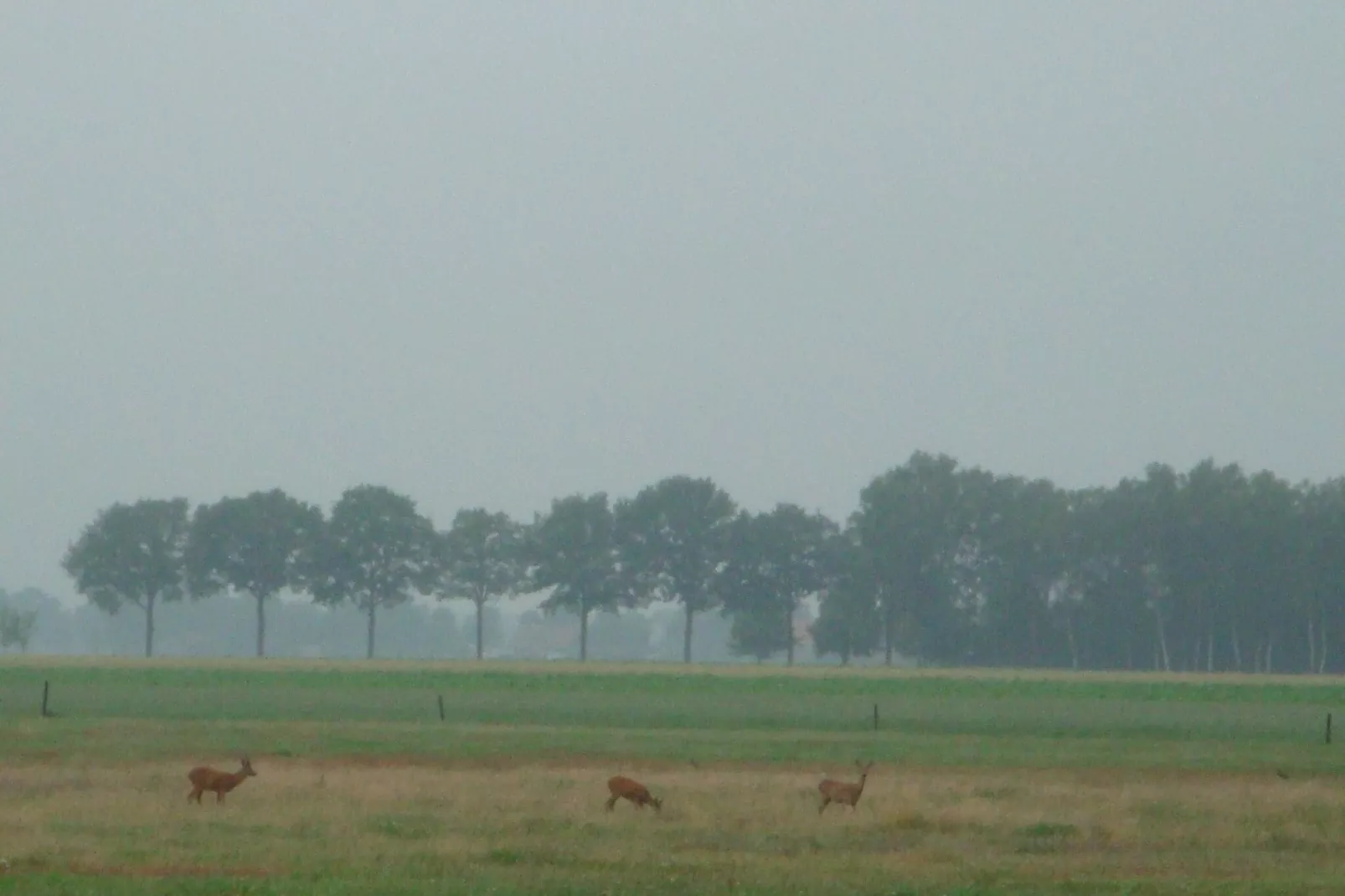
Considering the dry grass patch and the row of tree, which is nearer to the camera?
the dry grass patch

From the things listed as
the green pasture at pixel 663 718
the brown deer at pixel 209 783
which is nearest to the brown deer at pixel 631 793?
the brown deer at pixel 209 783

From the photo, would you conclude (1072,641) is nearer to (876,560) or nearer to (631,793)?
(876,560)

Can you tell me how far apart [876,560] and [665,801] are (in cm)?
11082

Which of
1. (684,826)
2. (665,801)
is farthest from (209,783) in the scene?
(684,826)

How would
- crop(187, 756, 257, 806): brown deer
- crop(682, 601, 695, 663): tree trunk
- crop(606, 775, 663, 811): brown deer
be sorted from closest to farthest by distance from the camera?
1. crop(606, 775, 663, 811): brown deer
2. crop(187, 756, 257, 806): brown deer
3. crop(682, 601, 695, 663): tree trunk

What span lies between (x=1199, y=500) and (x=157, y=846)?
116 meters

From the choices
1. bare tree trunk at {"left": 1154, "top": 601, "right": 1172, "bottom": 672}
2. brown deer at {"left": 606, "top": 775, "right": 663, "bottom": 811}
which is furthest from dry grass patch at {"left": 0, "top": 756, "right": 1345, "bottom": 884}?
bare tree trunk at {"left": 1154, "top": 601, "right": 1172, "bottom": 672}

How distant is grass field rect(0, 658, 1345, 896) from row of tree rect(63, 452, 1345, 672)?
7222 centimetres

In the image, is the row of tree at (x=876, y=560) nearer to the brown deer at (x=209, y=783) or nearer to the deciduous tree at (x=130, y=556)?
the deciduous tree at (x=130, y=556)

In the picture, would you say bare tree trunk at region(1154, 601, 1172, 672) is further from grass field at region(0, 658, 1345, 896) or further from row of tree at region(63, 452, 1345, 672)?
grass field at region(0, 658, 1345, 896)

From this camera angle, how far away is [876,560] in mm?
134875

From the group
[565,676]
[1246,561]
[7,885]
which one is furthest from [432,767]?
[1246,561]

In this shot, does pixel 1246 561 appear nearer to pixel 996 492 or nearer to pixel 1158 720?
pixel 996 492

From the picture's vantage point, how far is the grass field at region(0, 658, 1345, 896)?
18.1 m
